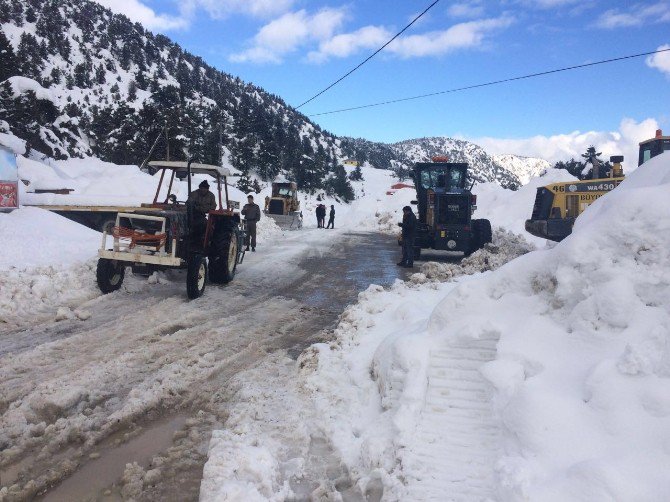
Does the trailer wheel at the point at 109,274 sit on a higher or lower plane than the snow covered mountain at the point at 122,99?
lower

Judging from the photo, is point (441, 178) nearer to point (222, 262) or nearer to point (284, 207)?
point (222, 262)

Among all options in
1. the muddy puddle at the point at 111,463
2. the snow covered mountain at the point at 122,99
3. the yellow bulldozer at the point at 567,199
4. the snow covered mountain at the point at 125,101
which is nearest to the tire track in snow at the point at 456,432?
the muddy puddle at the point at 111,463

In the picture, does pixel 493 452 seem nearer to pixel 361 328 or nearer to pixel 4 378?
pixel 361 328

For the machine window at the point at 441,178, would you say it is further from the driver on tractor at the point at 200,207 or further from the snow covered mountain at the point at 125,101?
the driver on tractor at the point at 200,207

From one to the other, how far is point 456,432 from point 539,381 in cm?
63

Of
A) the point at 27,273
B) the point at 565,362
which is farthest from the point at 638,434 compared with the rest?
the point at 27,273

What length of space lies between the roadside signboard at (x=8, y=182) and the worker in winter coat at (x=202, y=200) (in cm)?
473

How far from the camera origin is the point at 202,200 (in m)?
8.27

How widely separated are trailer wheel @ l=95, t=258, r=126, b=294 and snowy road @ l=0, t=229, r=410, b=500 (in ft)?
0.71

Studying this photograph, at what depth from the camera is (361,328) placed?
5621 millimetres

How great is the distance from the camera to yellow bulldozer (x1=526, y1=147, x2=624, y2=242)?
→ 12453 mm

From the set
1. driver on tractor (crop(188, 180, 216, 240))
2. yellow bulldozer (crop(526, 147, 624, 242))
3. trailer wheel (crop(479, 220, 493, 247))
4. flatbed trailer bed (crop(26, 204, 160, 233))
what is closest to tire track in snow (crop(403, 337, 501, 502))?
driver on tractor (crop(188, 180, 216, 240))

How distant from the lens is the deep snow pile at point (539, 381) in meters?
2.52

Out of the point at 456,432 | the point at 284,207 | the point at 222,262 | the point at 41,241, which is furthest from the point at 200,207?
the point at 284,207
